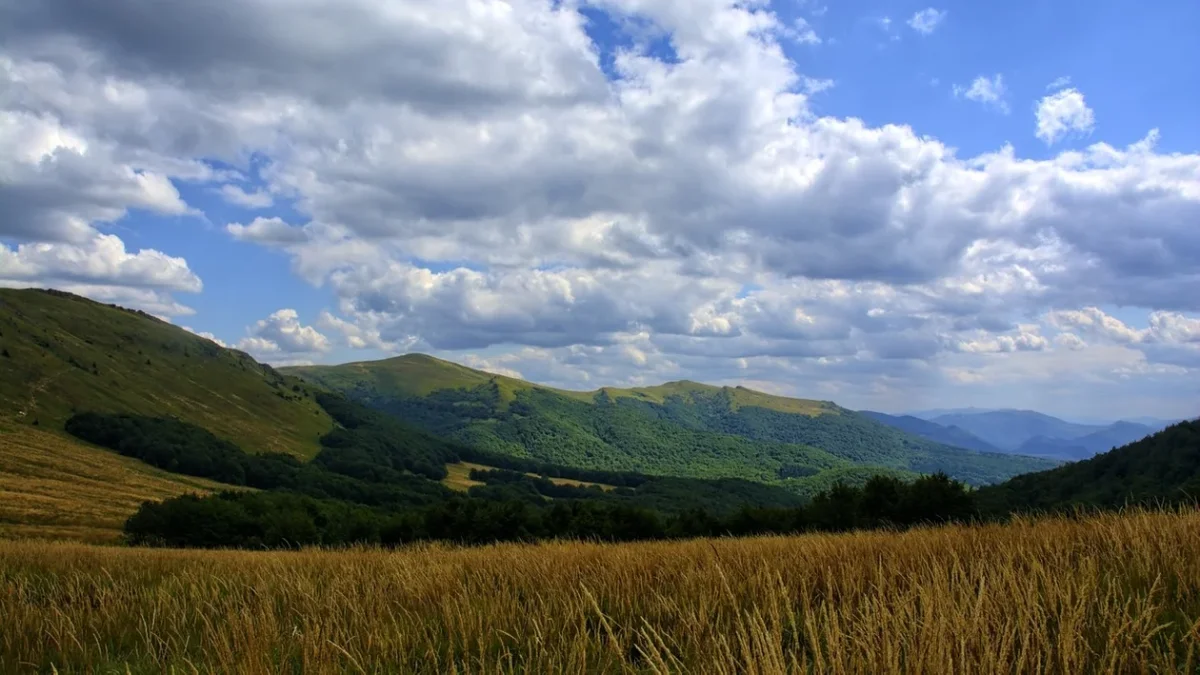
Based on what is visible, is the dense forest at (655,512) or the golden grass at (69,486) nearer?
the dense forest at (655,512)

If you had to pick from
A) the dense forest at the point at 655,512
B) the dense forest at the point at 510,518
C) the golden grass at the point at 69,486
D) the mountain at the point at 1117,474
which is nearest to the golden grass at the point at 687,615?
the dense forest at the point at 655,512

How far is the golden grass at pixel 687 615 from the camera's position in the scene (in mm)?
3291

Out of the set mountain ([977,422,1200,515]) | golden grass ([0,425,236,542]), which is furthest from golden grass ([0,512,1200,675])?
golden grass ([0,425,236,542])

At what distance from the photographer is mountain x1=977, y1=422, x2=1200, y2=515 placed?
7594 centimetres

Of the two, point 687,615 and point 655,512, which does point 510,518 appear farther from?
point 687,615

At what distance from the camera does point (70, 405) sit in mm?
176875

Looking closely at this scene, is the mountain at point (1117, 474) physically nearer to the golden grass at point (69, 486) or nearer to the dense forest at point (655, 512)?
the dense forest at point (655, 512)

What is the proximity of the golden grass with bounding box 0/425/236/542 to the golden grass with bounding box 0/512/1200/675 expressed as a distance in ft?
289

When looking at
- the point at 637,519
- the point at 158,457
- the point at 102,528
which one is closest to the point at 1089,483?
the point at 637,519

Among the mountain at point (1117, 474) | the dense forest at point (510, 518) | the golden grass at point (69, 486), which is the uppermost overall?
the mountain at point (1117, 474)

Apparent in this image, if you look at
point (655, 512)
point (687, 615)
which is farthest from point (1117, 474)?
point (687, 615)

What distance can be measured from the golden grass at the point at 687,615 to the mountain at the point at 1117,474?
7657 centimetres

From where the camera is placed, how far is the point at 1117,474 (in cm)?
8694

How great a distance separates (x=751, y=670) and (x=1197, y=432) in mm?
115070
